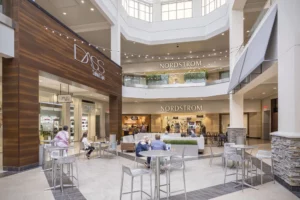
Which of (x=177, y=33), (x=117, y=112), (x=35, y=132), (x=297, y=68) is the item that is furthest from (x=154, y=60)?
(x=297, y=68)

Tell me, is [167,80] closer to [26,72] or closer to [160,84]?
[160,84]

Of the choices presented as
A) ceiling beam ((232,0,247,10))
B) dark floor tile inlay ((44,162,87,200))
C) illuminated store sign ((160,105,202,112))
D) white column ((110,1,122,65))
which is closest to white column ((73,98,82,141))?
white column ((110,1,122,65))

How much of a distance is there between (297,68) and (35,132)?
24.9 ft

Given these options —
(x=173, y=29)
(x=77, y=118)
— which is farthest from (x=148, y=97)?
(x=77, y=118)

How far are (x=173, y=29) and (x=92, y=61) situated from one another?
358 inches

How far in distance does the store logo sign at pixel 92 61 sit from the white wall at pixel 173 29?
490 cm

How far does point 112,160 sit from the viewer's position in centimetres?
925

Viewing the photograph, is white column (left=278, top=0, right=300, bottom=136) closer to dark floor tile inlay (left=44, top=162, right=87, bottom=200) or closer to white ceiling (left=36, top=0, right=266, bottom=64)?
dark floor tile inlay (left=44, top=162, right=87, bottom=200)

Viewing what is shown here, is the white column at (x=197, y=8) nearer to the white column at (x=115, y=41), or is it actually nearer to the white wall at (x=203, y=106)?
the white column at (x=115, y=41)

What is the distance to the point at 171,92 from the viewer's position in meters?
18.0

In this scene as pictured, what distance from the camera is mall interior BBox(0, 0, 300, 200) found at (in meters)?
5.27

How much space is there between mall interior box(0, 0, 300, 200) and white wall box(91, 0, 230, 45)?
86mm

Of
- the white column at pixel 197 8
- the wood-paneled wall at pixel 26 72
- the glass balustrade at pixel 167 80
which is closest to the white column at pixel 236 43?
the glass balustrade at pixel 167 80

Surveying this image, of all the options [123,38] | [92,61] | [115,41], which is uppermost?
[123,38]
